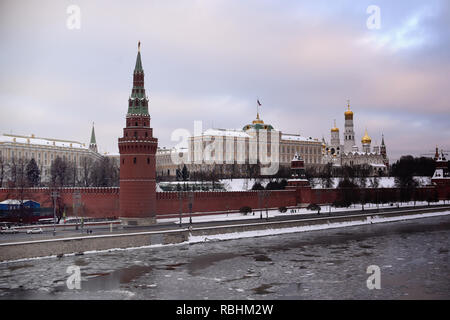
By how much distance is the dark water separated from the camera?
61.3ft

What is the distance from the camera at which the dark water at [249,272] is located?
18.7 m

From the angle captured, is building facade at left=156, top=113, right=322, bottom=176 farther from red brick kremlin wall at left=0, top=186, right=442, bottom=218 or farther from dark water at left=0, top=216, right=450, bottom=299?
dark water at left=0, top=216, right=450, bottom=299

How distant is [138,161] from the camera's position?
37.3 metres

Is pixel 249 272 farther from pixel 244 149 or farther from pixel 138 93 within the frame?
pixel 244 149


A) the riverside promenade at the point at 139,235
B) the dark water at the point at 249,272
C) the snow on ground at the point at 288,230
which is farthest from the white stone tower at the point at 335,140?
the dark water at the point at 249,272

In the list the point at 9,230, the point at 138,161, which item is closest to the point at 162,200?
the point at 138,161

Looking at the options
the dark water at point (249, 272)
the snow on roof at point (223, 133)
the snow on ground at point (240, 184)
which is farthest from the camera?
the snow on roof at point (223, 133)

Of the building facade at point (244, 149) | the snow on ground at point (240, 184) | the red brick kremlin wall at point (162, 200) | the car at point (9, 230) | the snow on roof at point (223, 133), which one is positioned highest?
the snow on roof at point (223, 133)

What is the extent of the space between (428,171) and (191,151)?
47.7 metres

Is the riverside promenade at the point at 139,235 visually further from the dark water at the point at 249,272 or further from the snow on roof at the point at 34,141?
the snow on roof at the point at 34,141

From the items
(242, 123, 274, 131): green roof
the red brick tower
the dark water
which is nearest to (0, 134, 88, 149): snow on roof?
(242, 123, 274, 131): green roof

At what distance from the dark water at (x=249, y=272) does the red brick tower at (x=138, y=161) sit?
297 inches

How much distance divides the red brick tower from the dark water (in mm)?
7539
